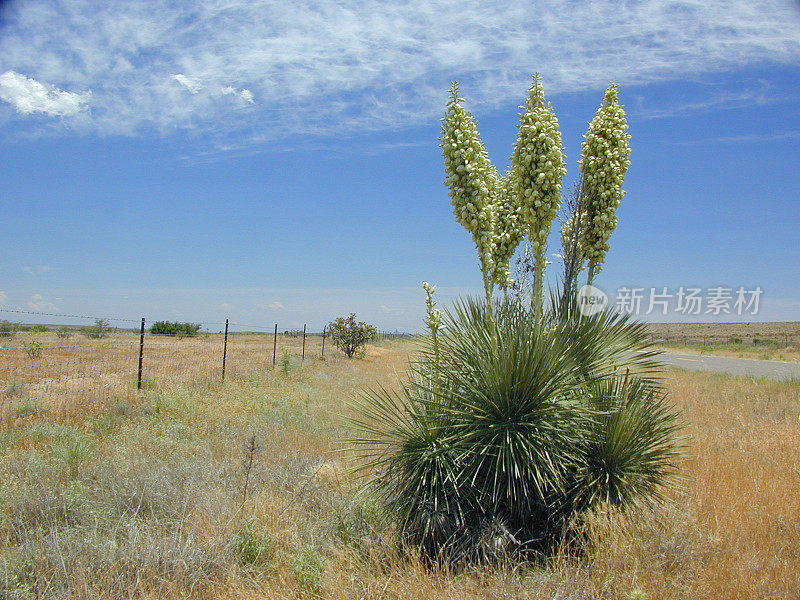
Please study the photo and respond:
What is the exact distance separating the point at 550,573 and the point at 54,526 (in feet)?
12.8

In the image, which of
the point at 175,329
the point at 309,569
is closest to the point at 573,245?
the point at 309,569

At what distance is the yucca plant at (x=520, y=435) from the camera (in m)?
3.72

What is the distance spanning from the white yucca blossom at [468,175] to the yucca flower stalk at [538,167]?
23 cm

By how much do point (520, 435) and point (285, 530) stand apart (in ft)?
7.01

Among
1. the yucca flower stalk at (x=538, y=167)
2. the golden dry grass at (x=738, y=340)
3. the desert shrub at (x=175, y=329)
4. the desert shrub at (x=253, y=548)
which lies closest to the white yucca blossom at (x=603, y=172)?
the yucca flower stalk at (x=538, y=167)

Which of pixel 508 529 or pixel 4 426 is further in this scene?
pixel 4 426

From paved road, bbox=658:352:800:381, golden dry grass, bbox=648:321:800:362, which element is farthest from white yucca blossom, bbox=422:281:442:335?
golden dry grass, bbox=648:321:800:362

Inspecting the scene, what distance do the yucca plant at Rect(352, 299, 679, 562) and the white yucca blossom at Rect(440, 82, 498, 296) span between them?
0.55 metres

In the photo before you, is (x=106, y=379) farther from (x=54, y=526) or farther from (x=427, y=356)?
(x=427, y=356)

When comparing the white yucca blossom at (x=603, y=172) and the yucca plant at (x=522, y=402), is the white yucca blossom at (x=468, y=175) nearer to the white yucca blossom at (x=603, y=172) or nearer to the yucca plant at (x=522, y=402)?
the yucca plant at (x=522, y=402)

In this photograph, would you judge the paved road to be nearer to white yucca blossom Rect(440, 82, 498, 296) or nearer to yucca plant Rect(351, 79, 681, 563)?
yucca plant Rect(351, 79, 681, 563)

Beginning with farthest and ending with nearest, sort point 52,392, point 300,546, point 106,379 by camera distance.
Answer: point 106,379, point 52,392, point 300,546

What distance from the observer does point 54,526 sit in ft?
15.2

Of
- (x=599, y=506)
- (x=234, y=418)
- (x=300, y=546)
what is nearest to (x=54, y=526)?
(x=300, y=546)
